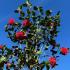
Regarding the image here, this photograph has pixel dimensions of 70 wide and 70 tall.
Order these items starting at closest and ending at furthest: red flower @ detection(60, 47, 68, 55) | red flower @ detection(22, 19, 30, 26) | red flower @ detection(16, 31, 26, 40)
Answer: red flower @ detection(16, 31, 26, 40)
red flower @ detection(60, 47, 68, 55)
red flower @ detection(22, 19, 30, 26)

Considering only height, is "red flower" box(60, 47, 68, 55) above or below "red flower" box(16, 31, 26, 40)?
below

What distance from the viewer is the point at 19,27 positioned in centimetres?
1334

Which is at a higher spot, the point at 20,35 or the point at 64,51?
the point at 20,35

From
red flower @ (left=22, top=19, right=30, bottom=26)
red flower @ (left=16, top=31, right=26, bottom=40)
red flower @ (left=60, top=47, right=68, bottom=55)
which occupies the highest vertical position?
red flower @ (left=22, top=19, right=30, bottom=26)

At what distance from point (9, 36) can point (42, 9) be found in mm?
1974

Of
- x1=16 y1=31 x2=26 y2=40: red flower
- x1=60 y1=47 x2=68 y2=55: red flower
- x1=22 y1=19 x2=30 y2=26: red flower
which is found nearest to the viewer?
x1=16 y1=31 x2=26 y2=40: red flower

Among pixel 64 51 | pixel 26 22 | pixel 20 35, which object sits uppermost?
pixel 26 22

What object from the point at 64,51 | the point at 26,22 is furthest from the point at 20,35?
the point at 64,51

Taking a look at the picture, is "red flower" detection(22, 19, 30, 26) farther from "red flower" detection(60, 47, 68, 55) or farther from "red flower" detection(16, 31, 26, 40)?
"red flower" detection(60, 47, 68, 55)

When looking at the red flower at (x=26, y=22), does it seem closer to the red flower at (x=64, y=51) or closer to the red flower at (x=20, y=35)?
the red flower at (x=20, y=35)

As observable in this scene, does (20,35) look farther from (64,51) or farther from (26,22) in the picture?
(64,51)

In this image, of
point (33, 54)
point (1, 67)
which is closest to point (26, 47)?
point (33, 54)

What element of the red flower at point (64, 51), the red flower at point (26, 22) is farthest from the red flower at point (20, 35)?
the red flower at point (64, 51)

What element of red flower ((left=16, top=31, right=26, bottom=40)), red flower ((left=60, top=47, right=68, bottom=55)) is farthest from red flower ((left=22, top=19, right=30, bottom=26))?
red flower ((left=60, top=47, right=68, bottom=55))
